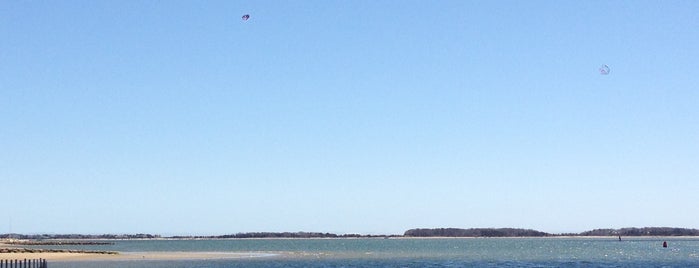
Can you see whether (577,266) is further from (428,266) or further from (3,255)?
(3,255)

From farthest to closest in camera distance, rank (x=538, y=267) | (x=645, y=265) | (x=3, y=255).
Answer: (x=3, y=255) → (x=645, y=265) → (x=538, y=267)

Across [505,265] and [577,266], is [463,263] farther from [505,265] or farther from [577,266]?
[577,266]

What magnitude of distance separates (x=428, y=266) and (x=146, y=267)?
27855 mm

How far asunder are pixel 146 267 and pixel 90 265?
6.71m

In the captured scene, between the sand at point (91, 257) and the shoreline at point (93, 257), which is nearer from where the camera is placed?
the shoreline at point (93, 257)

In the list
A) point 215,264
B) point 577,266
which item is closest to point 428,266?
point 577,266

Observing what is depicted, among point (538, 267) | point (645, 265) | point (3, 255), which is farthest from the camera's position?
point (3, 255)

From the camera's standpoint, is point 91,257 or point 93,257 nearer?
point 91,257

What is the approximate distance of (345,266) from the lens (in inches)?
3282

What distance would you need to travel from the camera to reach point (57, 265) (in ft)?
263

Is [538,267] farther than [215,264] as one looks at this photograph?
No

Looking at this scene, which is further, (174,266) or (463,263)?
(463,263)

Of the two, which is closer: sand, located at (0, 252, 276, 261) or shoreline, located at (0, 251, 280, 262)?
shoreline, located at (0, 251, 280, 262)

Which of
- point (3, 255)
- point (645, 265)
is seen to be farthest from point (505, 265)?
point (3, 255)
